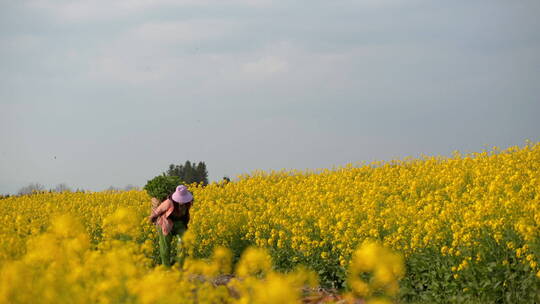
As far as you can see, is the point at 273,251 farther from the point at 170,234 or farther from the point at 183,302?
the point at 183,302

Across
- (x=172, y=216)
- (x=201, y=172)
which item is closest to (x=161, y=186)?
(x=172, y=216)

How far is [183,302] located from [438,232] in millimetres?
4909

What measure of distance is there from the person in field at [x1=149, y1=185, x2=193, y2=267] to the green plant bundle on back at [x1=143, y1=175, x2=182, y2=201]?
119cm

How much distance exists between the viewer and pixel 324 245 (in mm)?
9203

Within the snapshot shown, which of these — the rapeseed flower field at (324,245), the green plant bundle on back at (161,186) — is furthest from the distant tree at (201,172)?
the green plant bundle on back at (161,186)

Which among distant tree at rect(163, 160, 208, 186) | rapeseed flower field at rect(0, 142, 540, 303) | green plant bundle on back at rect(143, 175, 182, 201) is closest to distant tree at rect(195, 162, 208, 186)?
distant tree at rect(163, 160, 208, 186)

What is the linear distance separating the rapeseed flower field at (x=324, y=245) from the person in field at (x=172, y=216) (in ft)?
0.94

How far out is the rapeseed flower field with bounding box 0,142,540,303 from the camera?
14.7 feet

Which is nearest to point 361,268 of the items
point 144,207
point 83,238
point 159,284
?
point 83,238

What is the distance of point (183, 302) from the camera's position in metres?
4.08

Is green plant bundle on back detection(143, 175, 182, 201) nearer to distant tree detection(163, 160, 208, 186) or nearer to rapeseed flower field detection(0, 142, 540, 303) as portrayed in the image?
rapeseed flower field detection(0, 142, 540, 303)

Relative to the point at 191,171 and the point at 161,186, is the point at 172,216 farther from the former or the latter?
the point at 191,171

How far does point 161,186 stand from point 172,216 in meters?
1.62

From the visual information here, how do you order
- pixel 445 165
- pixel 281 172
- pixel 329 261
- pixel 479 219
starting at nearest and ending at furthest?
1. pixel 479 219
2. pixel 329 261
3. pixel 445 165
4. pixel 281 172
